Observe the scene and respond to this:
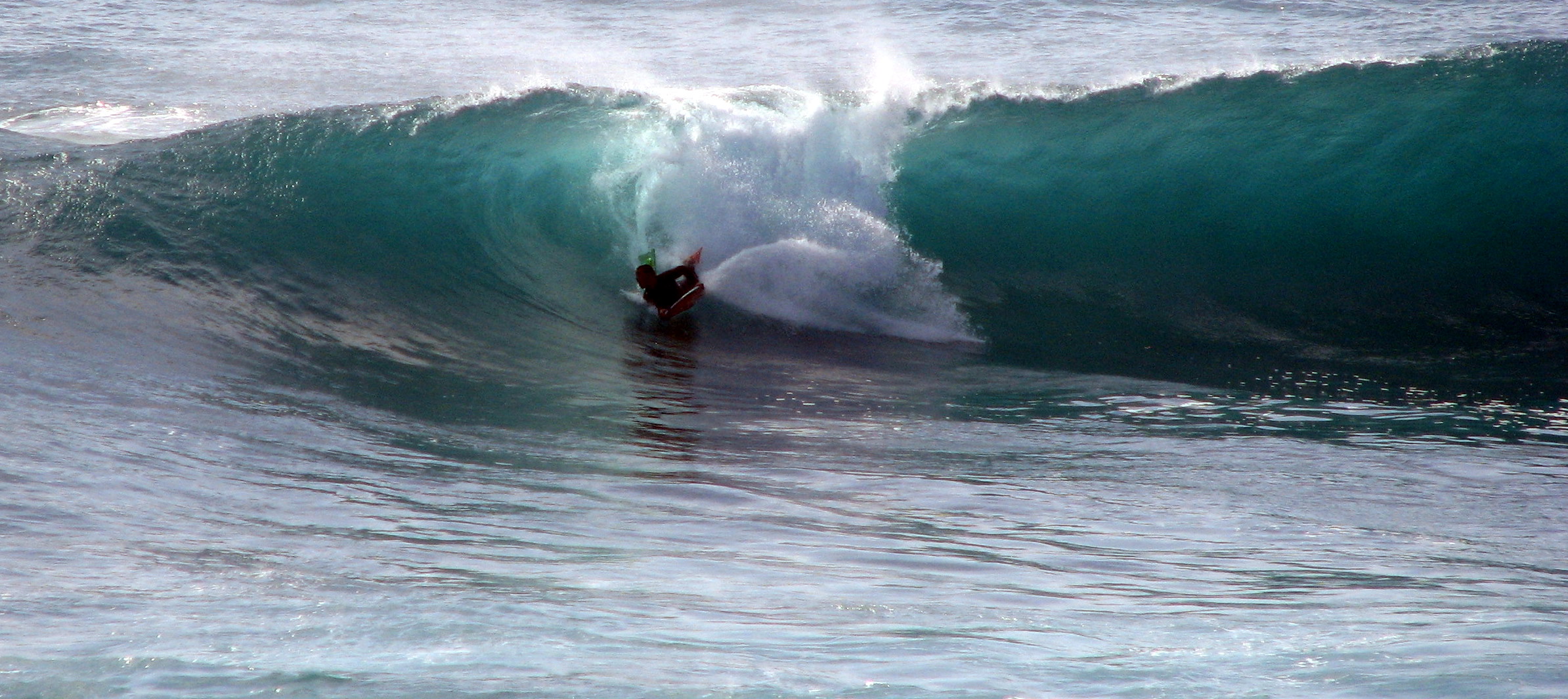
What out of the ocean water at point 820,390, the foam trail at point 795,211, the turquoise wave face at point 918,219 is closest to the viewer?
the ocean water at point 820,390

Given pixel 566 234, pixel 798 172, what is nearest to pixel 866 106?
pixel 798 172

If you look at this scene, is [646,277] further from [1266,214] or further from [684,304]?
[1266,214]

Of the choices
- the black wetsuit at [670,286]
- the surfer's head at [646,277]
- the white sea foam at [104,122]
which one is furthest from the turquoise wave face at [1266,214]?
the white sea foam at [104,122]

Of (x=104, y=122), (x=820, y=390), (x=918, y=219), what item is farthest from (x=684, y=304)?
(x=104, y=122)

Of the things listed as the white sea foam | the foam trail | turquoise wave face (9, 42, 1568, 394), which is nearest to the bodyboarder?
turquoise wave face (9, 42, 1568, 394)

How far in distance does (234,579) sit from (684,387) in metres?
3.50

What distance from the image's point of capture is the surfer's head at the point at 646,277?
7.09 metres

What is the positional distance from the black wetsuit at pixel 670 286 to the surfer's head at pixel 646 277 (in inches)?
0.7

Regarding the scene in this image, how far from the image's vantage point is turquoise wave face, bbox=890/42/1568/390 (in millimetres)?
6969

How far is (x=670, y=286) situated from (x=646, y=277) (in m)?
0.18

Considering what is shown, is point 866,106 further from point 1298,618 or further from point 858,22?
point 858,22

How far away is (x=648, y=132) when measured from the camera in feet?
28.6

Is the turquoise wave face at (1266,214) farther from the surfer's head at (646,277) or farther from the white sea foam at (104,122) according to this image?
the white sea foam at (104,122)

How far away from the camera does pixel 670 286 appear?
718 centimetres
